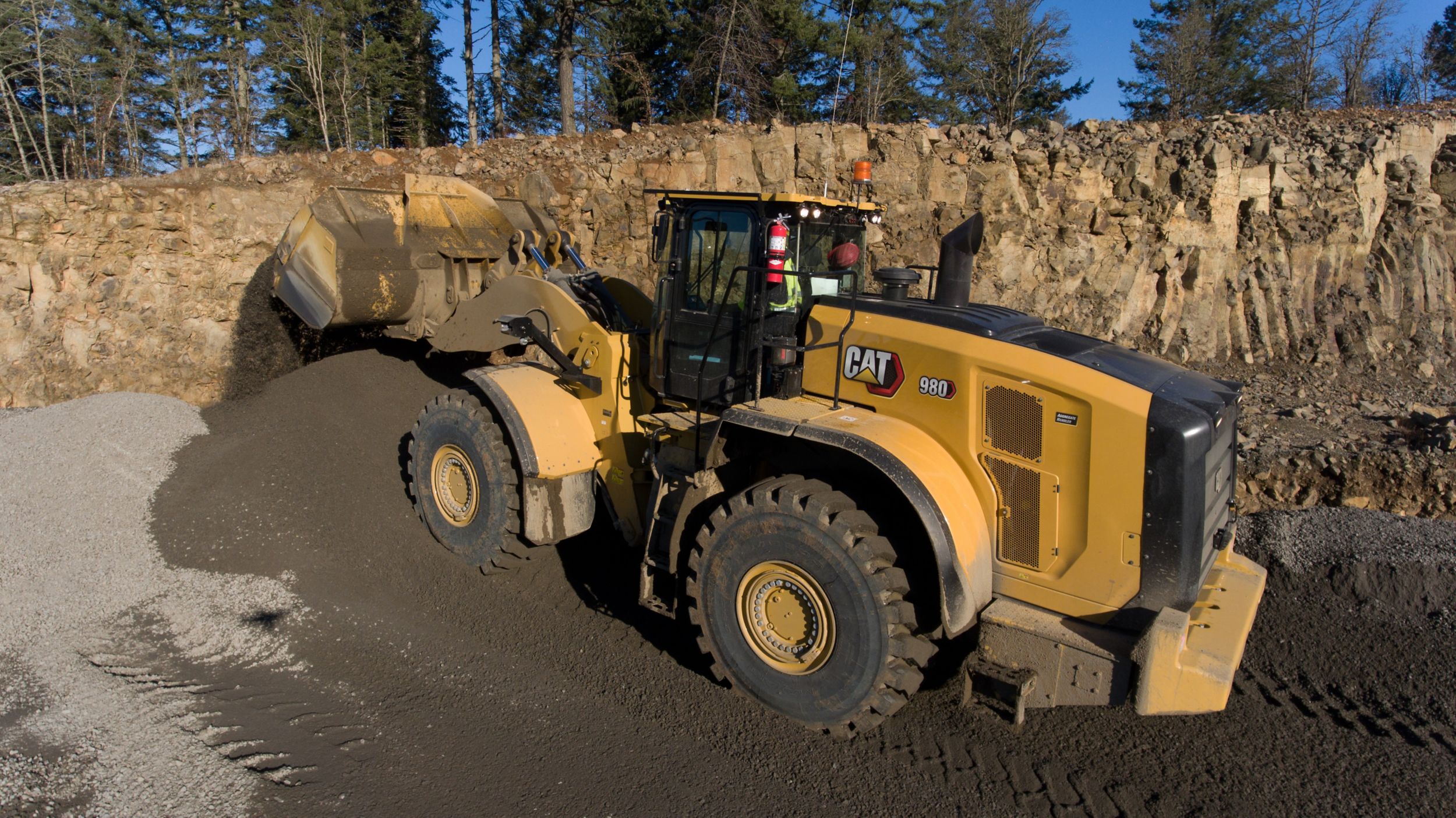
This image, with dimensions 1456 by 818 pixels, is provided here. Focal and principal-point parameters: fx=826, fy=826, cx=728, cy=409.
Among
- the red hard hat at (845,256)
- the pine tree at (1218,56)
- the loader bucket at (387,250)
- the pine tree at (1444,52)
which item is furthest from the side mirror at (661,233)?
the pine tree at (1444,52)

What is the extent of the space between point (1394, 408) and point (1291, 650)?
6.86 metres

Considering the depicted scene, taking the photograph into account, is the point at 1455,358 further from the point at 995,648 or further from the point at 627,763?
the point at 627,763

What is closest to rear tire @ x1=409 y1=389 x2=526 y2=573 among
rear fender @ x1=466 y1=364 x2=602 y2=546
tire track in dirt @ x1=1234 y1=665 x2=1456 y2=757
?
rear fender @ x1=466 y1=364 x2=602 y2=546

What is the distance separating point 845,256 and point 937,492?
54.7 inches

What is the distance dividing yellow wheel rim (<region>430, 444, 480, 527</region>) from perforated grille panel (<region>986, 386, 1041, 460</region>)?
3.66 metres

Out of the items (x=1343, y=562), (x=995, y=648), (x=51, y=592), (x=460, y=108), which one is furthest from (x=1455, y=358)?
(x=460, y=108)

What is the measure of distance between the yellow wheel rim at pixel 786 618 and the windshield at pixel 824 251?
1557 millimetres

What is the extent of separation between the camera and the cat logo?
4059 mm

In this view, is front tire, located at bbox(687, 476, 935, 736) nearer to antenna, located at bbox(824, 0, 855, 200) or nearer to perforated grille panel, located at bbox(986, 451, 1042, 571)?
perforated grille panel, located at bbox(986, 451, 1042, 571)

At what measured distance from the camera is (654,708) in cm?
438

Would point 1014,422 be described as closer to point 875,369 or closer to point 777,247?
point 875,369

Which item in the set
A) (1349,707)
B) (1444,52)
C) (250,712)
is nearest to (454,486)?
A: (250,712)

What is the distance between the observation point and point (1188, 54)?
69.6 feet

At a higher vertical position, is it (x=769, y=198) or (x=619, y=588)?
(x=769, y=198)
